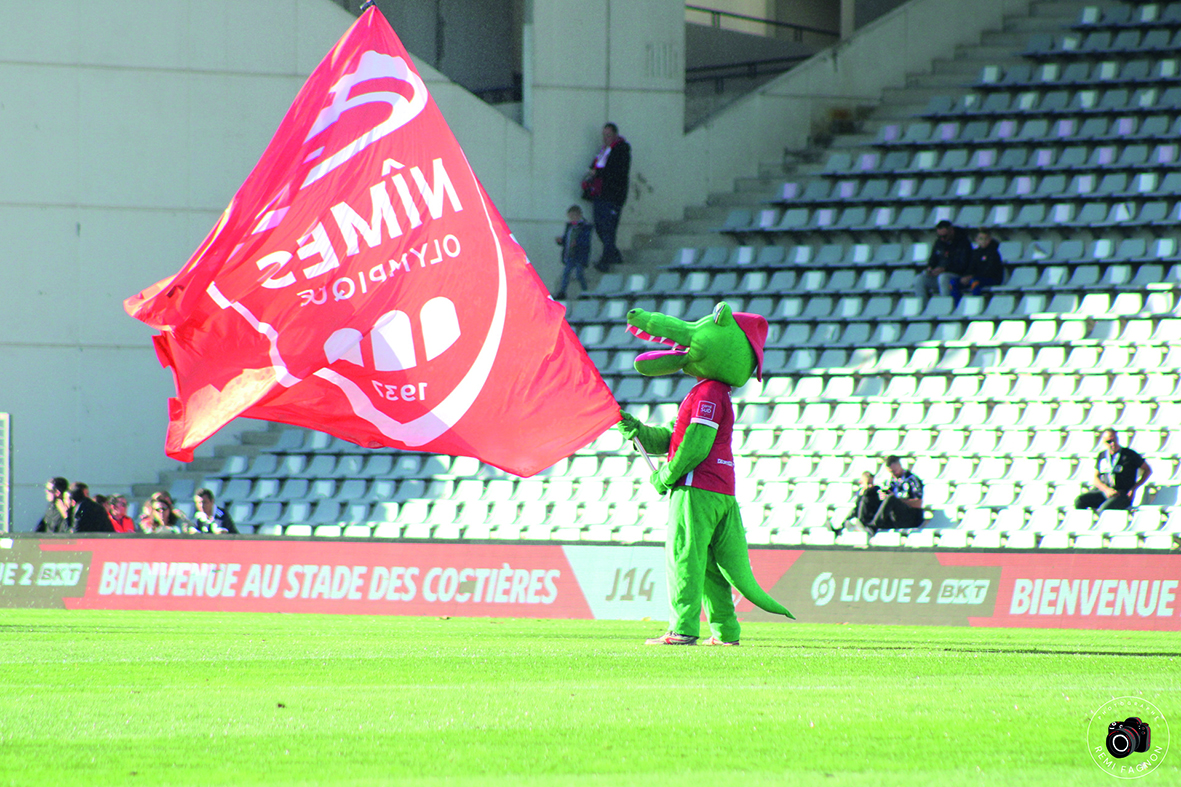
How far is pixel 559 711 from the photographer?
600 centimetres

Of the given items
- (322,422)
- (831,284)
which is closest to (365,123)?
(322,422)

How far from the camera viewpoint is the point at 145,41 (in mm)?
20156

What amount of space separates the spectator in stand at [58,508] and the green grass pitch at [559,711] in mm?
7303

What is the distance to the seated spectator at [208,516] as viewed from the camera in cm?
1705

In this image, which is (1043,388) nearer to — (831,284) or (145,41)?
(831,284)

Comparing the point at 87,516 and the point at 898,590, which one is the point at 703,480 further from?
the point at 87,516

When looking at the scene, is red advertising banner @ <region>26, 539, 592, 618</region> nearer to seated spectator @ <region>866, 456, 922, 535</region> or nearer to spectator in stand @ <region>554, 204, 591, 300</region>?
seated spectator @ <region>866, 456, 922, 535</region>

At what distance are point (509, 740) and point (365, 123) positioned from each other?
Answer: 531 centimetres

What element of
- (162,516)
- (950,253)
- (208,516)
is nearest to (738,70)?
(950,253)

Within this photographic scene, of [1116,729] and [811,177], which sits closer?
[1116,729]

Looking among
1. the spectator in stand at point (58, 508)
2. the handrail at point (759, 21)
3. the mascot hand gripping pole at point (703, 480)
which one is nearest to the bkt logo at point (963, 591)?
the mascot hand gripping pole at point (703, 480)

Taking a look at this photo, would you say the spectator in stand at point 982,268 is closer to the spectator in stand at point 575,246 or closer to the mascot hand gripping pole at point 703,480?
the spectator in stand at point 575,246

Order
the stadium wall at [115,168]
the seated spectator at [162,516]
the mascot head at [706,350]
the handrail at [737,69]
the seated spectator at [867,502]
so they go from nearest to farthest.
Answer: the mascot head at [706,350] < the seated spectator at [867,502] < the seated spectator at [162,516] < the stadium wall at [115,168] < the handrail at [737,69]

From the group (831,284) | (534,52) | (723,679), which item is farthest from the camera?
(534,52)
